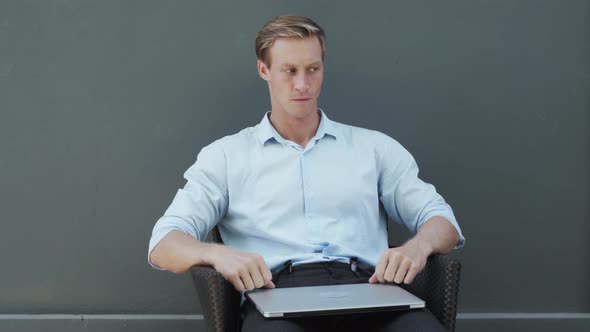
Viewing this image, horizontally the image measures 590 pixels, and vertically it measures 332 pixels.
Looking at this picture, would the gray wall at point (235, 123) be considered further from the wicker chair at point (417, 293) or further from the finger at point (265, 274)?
the finger at point (265, 274)

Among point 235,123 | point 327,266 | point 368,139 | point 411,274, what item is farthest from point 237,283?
point 235,123

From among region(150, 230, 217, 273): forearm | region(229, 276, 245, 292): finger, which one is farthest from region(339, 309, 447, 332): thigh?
region(150, 230, 217, 273): forearm

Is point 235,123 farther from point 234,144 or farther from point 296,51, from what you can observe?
point 296,51

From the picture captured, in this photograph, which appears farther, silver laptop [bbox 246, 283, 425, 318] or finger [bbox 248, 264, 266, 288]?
finger [bbox 248, 264, 266, 288]

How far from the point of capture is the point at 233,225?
2914 millimetres

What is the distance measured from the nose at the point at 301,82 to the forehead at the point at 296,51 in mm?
44

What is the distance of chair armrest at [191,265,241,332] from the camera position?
93.0 inches

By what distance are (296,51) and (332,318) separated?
100 centimetres

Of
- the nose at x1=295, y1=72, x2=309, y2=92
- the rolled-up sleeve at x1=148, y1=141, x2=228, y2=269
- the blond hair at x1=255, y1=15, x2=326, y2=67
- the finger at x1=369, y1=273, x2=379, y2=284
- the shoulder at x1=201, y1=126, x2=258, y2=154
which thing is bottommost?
the finger at x1=369, y1=273, x2=379, y2=284

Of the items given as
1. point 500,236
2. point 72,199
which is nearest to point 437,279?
point 500,236

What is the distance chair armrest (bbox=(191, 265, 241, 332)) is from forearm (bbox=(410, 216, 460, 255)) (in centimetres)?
67

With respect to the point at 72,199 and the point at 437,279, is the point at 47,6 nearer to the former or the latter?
the point at 72,199

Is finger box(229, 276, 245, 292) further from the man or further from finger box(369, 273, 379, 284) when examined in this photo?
finger box(369, 273, 379, 284)

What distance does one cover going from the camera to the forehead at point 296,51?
2.87 m
